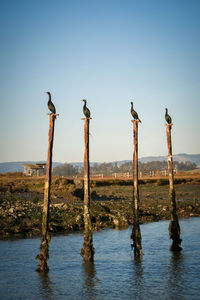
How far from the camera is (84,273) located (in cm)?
2058

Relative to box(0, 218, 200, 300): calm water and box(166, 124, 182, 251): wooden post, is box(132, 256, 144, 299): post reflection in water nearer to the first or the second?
box(0, 218, 200, 300): calm water

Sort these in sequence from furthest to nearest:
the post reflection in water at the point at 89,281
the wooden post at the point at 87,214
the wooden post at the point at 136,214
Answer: the wooden post at the point at 136,214 < the wooden post at the point at 87,214 < the post reflection in water at the point at 89,281

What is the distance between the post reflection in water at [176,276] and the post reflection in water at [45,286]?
599cm

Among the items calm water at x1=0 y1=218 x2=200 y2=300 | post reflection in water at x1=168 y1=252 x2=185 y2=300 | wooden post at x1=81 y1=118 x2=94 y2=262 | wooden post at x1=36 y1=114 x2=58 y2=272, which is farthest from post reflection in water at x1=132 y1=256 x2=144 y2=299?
wooden post at x1=36 y1=114 x2=58 y2=272

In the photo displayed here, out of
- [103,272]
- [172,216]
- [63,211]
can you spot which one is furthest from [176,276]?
[63,211]

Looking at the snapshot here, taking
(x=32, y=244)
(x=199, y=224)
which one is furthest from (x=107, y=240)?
(x=199, y=224)

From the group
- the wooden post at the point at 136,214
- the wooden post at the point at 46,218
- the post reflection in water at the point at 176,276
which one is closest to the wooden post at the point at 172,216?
the post reflection in water at the point at 176,276

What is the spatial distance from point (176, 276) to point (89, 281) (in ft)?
16.5

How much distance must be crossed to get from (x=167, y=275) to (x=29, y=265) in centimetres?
839

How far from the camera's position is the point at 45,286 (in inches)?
727

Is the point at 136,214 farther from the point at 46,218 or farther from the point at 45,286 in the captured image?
the point at 45,286

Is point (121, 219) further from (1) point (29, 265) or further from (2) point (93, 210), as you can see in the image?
(1) point (29, 265)

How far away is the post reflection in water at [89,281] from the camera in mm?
17611

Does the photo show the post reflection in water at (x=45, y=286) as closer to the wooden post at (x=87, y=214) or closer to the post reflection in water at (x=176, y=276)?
the wooden post at (x=87, y=214)
